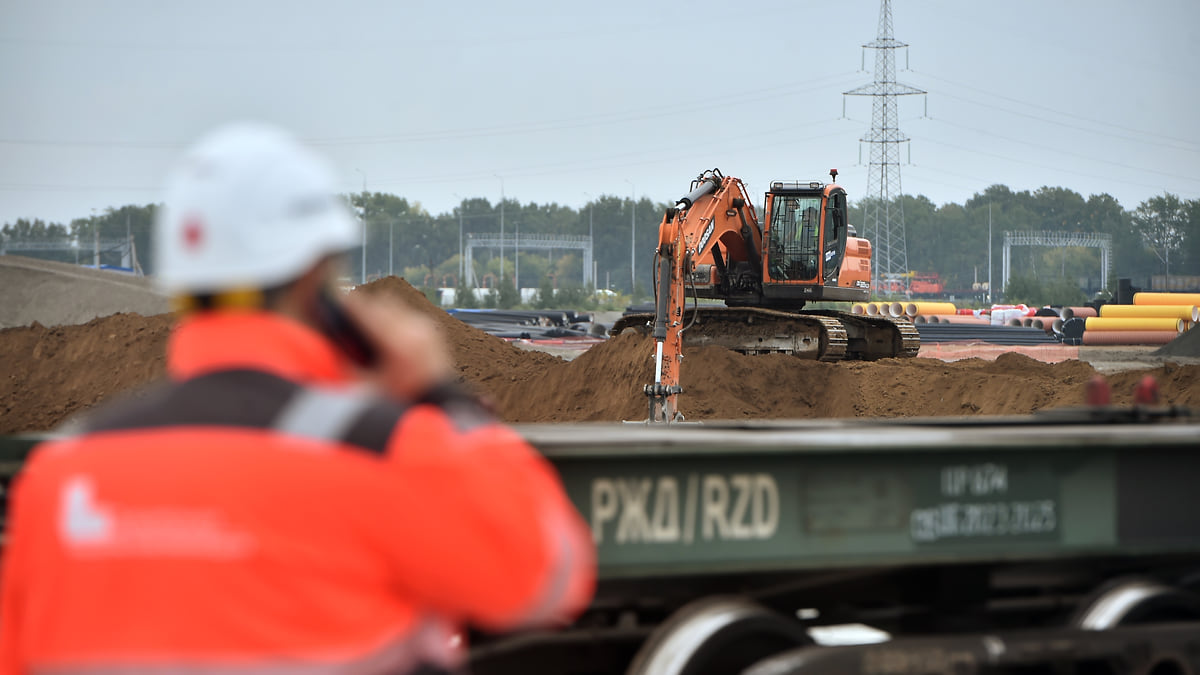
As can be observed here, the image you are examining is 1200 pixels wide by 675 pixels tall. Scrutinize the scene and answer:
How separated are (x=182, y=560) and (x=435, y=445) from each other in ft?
1.25

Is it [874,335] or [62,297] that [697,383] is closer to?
[874,335]

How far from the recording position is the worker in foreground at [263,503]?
1743 mm

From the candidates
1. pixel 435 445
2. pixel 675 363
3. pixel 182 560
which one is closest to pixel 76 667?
pixel 182 560

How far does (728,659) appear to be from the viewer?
3.98 meters

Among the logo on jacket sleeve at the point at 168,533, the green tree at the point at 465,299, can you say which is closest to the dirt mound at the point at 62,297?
the logo on jacket sleeve at the point at 168,533

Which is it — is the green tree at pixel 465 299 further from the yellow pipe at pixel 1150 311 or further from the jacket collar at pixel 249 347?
the jacket collar at pixel 249 347

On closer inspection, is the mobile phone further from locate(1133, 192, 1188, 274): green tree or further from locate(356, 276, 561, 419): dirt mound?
locate(1133, 192, 1188, 274): green tree

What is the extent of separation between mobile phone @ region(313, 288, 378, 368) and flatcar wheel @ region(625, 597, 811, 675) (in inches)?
81.7

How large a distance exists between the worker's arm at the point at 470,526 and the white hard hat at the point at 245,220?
310mm

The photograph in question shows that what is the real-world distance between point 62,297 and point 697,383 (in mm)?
19984

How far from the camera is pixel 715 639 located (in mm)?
3859

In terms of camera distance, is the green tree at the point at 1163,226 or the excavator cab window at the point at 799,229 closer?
the excavator cab window at the point at 799,229

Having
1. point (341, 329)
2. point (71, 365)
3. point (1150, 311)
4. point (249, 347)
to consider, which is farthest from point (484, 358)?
point (1150, 311)

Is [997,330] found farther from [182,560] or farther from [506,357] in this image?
[182,560]
